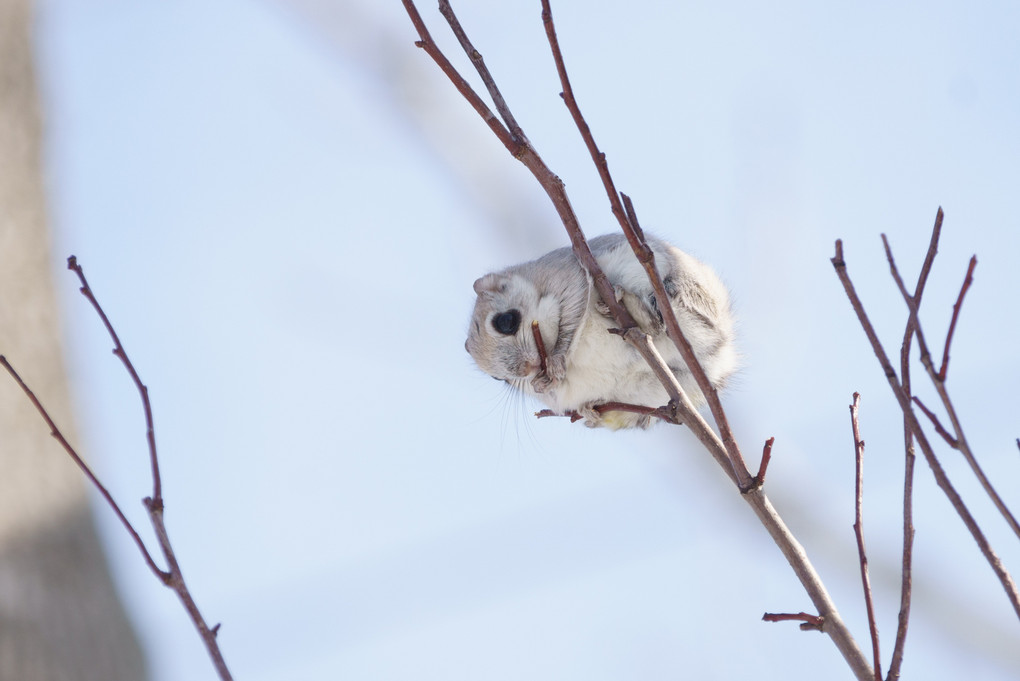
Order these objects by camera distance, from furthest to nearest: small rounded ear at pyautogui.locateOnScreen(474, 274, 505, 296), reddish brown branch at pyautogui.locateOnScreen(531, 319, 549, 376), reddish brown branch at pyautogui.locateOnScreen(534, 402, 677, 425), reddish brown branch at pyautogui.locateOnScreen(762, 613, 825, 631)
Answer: small rounded ear at pyautogui.locateOnScreen(474, 274, 505, 296)
reddish brown branch at pyautogui.locateOnScreen(531, 319, 549, 376)
reddish brown branch at pyautogui.locateOnScreen(534, 402, 677, 425)
reddish brown branch at pyautogui.locateOnScreen(762, 613, 825, 631)

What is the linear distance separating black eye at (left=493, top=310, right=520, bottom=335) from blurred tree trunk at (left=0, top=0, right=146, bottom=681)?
221 centimetres

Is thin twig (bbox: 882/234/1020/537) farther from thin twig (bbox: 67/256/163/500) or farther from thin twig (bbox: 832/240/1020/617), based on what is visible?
thin twig (bbox: 67/256/163/500)

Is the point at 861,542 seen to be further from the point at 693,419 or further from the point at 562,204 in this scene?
the point at 562,204

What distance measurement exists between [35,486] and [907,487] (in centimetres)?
360

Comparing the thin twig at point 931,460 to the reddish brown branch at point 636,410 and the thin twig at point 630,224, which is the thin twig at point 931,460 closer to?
the thin twig at point 630,224

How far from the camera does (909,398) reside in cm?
157

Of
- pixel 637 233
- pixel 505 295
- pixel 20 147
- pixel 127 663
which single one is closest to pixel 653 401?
pixel 505 295

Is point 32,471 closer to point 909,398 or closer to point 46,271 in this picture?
point 46,271

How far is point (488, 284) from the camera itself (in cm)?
326

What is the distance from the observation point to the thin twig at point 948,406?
4.36 feet

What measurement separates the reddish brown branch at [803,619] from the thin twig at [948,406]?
1.42ft

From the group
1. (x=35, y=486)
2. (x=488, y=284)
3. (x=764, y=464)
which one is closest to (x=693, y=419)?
(x=764, y=464)

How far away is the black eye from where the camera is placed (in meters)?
3.05

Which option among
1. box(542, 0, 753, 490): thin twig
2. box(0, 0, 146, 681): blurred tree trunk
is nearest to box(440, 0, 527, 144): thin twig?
box(542, 0, 753, 490): thin twig
